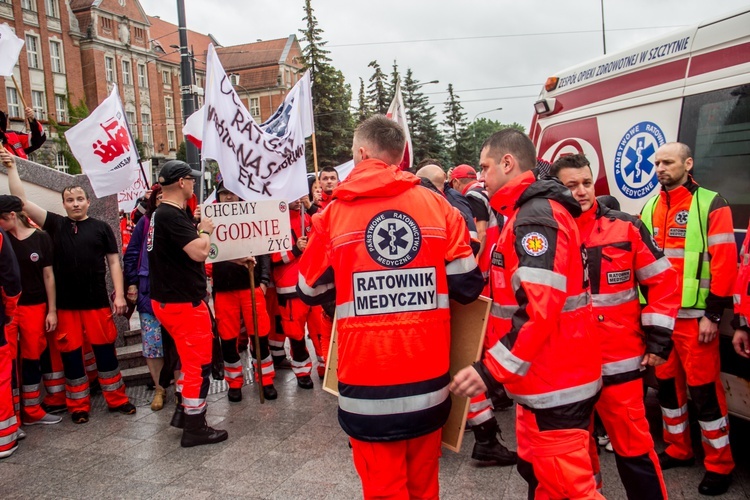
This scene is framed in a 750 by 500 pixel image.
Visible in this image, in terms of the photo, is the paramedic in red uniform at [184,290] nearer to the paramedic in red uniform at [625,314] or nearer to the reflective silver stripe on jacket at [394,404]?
the reflective silver stripe on jacket at [394,404]

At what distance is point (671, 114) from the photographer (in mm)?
4414

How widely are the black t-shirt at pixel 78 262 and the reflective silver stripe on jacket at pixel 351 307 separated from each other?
4.12 meters

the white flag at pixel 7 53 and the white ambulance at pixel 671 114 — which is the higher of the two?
the white flag at pixel 7 53

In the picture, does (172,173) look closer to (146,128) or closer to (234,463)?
(234,463)

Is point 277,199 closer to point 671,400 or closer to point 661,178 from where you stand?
point 661,178

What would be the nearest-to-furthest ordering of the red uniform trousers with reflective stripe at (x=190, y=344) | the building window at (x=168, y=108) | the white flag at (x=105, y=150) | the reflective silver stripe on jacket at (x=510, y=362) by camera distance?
1. the reflective silver stripe on jacket at (x=510, y=362)
2. the red uniform trousers with reflective stripe at (x=190, y=344)
3. the white flag at (x=105, y=150)
4. the building window at (x=168, y=108)

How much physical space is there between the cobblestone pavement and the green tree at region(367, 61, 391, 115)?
136 ft

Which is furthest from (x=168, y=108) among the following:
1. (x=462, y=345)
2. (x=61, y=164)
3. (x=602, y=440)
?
(x=462, y=345)

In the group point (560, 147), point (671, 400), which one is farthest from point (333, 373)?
point (560, 147)

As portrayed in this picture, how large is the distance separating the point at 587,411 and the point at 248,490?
102 inches

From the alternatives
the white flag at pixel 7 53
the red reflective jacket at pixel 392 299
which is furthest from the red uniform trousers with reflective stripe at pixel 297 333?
the white flag at pixel 7 53

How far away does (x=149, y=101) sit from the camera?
188 ft

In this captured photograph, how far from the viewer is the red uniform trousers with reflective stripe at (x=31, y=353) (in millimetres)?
5656

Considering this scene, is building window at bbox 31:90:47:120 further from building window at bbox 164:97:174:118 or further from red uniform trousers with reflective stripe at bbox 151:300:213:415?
red uniform trousers with reflective stripe at bbox 151:300:213:415
